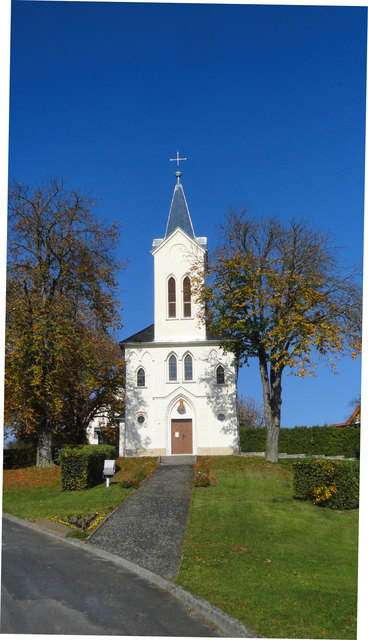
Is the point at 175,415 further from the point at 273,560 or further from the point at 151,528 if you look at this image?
the point at 273,560

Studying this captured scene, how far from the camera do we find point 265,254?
2912cm

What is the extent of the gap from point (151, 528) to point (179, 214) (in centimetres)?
2544

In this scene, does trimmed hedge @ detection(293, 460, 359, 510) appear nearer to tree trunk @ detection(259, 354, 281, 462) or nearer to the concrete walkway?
the concrete walkway

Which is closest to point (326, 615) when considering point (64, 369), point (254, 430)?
point (64, 369)

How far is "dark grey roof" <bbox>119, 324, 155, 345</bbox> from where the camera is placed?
35.0m

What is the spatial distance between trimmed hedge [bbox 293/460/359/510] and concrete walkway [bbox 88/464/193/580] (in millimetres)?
4755

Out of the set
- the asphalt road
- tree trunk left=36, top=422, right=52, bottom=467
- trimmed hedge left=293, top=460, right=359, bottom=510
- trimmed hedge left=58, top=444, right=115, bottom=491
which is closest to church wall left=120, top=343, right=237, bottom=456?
tree trunk left=36, top=422, right=52, bottom=467

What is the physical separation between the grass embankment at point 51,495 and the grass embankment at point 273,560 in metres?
3.51

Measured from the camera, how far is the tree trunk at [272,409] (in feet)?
93.9

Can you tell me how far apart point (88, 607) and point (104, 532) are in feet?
20.3

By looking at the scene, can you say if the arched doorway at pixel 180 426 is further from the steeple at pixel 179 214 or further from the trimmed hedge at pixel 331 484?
the trimmed hedge at pixel 331 484

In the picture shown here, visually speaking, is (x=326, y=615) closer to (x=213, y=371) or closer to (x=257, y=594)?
(x=257, y=594)

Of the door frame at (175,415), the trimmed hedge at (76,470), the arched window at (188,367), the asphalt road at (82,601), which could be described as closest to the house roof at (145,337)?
the arched window at (188,367)

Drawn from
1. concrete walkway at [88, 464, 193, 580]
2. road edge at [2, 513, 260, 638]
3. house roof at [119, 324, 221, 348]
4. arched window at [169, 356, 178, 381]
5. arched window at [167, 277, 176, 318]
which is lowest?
concrete walkway at [88, 464, 193, 580]
